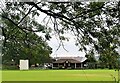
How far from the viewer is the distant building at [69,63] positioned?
3758 mm

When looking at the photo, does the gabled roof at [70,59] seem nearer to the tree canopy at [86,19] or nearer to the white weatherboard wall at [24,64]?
the white weatherboard wall at [24,64]

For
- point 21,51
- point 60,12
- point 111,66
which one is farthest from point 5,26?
point 111,66

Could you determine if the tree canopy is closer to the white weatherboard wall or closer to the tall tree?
the tall tree

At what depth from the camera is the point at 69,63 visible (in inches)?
151

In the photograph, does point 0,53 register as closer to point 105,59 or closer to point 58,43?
point 58,43

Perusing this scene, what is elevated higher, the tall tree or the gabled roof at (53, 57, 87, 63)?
the tall tree

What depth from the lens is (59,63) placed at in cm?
391

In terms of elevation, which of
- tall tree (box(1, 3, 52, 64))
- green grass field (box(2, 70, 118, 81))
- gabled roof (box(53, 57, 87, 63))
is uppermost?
tall tree (box(1, 3, 52, 64))

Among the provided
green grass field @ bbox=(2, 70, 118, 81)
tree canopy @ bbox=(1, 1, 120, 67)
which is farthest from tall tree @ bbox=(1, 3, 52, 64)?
green grass field @ bbox=(2, 70, 118, 81)

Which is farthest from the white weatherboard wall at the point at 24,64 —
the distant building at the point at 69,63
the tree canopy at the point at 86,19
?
the tree canopy at the point at 86,19

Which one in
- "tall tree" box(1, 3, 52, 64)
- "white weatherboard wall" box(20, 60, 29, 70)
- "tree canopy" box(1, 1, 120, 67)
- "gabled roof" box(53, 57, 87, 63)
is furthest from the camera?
"white weatherboard wall" box(20, 60, 29, 70)

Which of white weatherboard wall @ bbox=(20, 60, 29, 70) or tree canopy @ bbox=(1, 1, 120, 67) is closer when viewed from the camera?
tree canopy @ bbox=(1, 1, 120, 67)

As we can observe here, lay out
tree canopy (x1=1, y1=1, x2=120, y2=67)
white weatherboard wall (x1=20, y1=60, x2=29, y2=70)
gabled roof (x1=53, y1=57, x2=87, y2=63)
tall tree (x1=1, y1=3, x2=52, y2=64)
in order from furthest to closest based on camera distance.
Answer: white weatherboard wall (x1=20, y1=60, x2=29, y2=70)
gabled roof (x1=53, y1=57, x2=87, y2=63)
tall tree (x1=1, y1=3, x2=52, y2=64)
tree canopy (x1=1, y1=1, x2=120, y2=67)

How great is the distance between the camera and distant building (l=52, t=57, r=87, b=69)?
3.76 m
